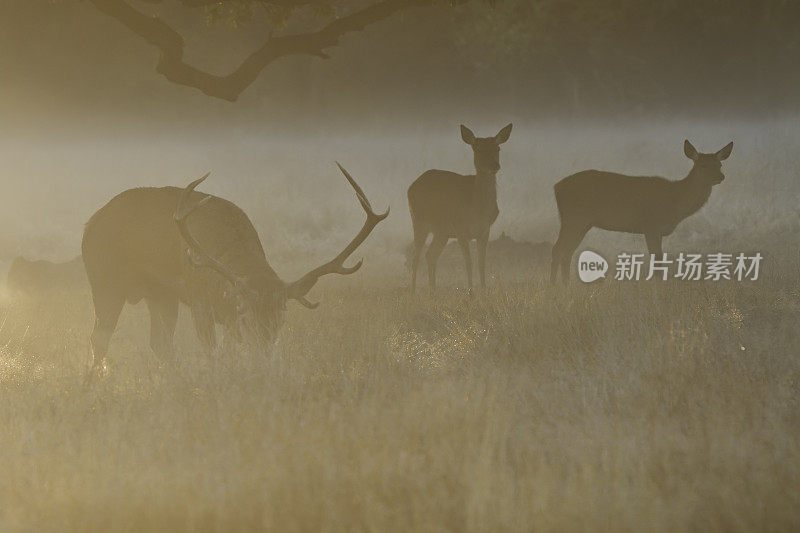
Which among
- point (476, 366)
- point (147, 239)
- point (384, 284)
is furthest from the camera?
point (384, 284)

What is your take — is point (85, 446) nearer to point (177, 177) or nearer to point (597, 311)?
point (597, 311)

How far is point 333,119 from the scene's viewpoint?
2528 cm

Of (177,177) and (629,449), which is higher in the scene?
(177,177)

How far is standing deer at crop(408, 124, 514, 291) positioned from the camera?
12531 mm

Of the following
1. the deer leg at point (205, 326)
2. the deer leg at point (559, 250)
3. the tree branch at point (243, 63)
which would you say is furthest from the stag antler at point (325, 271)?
the deer leg at point (559, 250)

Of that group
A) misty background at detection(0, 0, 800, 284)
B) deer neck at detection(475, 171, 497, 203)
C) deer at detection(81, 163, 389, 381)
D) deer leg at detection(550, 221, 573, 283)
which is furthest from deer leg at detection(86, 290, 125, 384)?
misty background at detection(0, 0, 800, 284)

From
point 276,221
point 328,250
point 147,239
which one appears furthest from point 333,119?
point 147,239

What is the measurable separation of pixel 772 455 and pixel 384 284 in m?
8.85

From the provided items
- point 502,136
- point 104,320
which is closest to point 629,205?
point 502,136

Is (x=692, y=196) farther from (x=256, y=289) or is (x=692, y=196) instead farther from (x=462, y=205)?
(x=256, y=289)

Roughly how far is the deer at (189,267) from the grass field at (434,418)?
319mm

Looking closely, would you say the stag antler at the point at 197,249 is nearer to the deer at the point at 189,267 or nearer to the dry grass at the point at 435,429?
the deer at the point at 189,267

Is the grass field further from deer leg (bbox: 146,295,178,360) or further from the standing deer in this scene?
the standing deer

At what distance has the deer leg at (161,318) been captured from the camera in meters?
9.53
